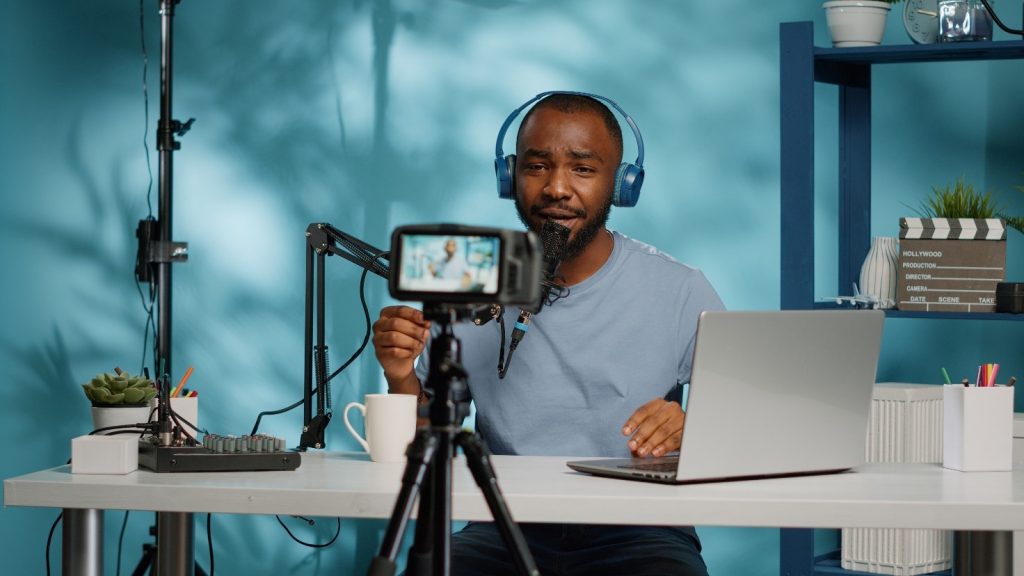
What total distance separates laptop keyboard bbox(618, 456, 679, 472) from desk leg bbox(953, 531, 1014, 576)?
1.37 feet

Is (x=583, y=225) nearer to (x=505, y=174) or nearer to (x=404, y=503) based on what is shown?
(x=505, y=174)

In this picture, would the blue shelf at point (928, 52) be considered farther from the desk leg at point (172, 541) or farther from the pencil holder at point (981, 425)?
the desk leg at point (172, 541)

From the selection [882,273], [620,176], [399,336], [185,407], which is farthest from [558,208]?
[882,273]

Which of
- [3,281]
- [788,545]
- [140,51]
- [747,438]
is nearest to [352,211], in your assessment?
[140,51]

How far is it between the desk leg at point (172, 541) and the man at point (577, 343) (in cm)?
45

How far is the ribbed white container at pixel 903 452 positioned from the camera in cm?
288

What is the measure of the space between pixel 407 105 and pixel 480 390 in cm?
143

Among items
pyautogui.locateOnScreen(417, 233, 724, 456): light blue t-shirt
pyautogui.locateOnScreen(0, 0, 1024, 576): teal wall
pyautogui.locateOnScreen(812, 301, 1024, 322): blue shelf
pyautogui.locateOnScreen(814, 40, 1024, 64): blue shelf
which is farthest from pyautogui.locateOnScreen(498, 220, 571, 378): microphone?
pyautogui.locateOnScreen(0, 0, 1024, 576): teal wall

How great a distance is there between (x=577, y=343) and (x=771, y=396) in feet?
2.28

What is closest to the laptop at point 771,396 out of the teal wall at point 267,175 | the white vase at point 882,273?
the white vase at point 882,273

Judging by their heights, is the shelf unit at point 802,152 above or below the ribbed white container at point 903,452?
above

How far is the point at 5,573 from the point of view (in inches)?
139

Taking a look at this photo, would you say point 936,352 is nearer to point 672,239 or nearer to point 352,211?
point 672,239

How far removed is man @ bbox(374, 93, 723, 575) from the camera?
2.01m
